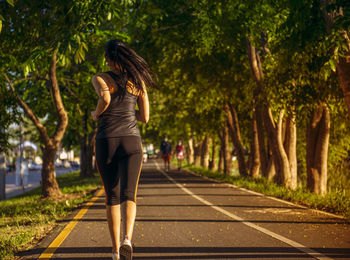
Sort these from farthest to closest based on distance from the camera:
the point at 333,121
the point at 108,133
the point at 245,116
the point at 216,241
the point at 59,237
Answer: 1. the point at 245,116
2. the point at 333,121
3. the point at 59,237
4. the point at 216,241
5. the point at 108,133

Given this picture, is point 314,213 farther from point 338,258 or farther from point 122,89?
point 122,89

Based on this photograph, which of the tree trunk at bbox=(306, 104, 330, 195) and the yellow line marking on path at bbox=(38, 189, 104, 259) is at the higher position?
the tree trunk at bbox=(306, 104, 330, 195)

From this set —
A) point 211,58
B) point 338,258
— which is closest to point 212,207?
point 338,258

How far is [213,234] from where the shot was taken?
6.90 m

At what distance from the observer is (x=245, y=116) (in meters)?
25.2

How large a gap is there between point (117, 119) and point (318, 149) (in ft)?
37.4

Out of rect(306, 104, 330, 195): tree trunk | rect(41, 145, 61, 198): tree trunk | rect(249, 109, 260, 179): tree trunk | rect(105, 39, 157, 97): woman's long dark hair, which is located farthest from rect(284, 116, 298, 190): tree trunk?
rect(105, 39, 157, 97): woman's long dark hair

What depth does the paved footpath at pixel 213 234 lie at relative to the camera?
18.5 feet

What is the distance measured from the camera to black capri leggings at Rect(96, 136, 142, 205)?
4.26m

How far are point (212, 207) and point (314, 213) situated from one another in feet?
7.23

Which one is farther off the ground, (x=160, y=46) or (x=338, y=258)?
(x=160, y=46)

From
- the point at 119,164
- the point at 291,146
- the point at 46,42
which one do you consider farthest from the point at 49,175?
the point at 119,164

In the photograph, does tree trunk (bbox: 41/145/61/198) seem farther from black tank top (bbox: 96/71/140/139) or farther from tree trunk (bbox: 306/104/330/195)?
black tank top (bbox: 96/71/140/139)

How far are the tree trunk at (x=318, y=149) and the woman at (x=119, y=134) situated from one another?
11.1 meters
